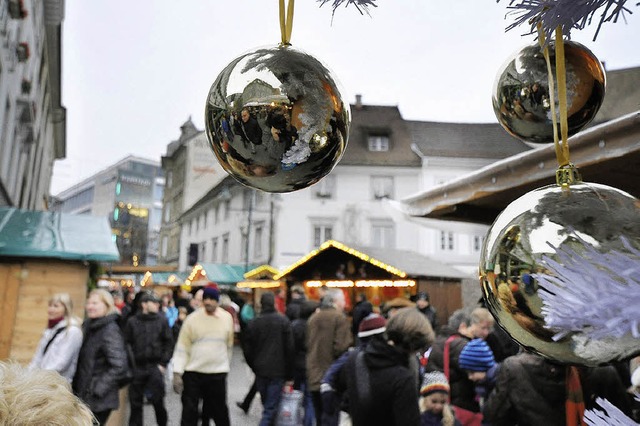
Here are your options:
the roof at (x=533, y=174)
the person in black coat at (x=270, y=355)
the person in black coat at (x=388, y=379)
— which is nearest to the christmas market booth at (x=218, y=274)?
the person in black coat at (x=270, y=355)

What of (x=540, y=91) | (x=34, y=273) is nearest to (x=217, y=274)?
(x=34, y=273)

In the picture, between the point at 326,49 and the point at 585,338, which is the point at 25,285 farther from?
the point at 585,338

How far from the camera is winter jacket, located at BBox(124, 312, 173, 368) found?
7055 millimetres

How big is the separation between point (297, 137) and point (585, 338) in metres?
0.57

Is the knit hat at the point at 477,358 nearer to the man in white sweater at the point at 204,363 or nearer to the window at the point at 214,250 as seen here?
the man in white sweater at the point at 204,363

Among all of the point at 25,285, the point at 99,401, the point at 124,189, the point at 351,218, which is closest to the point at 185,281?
the point at 351,218

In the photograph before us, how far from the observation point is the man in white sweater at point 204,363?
5.98 metres

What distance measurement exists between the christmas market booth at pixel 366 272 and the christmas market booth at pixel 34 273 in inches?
299

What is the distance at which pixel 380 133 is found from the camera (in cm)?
2881

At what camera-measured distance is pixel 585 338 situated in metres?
0.60

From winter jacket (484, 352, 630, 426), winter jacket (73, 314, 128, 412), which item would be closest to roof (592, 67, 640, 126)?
winter jacket (484, 352, 630, 426)

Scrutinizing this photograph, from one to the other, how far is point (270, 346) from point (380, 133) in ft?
76.5

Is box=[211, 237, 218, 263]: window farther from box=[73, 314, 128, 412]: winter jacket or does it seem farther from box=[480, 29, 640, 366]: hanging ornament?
box=[480, 29, 640, 366]: hanging ornament

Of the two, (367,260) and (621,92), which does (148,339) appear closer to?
(621,92)
